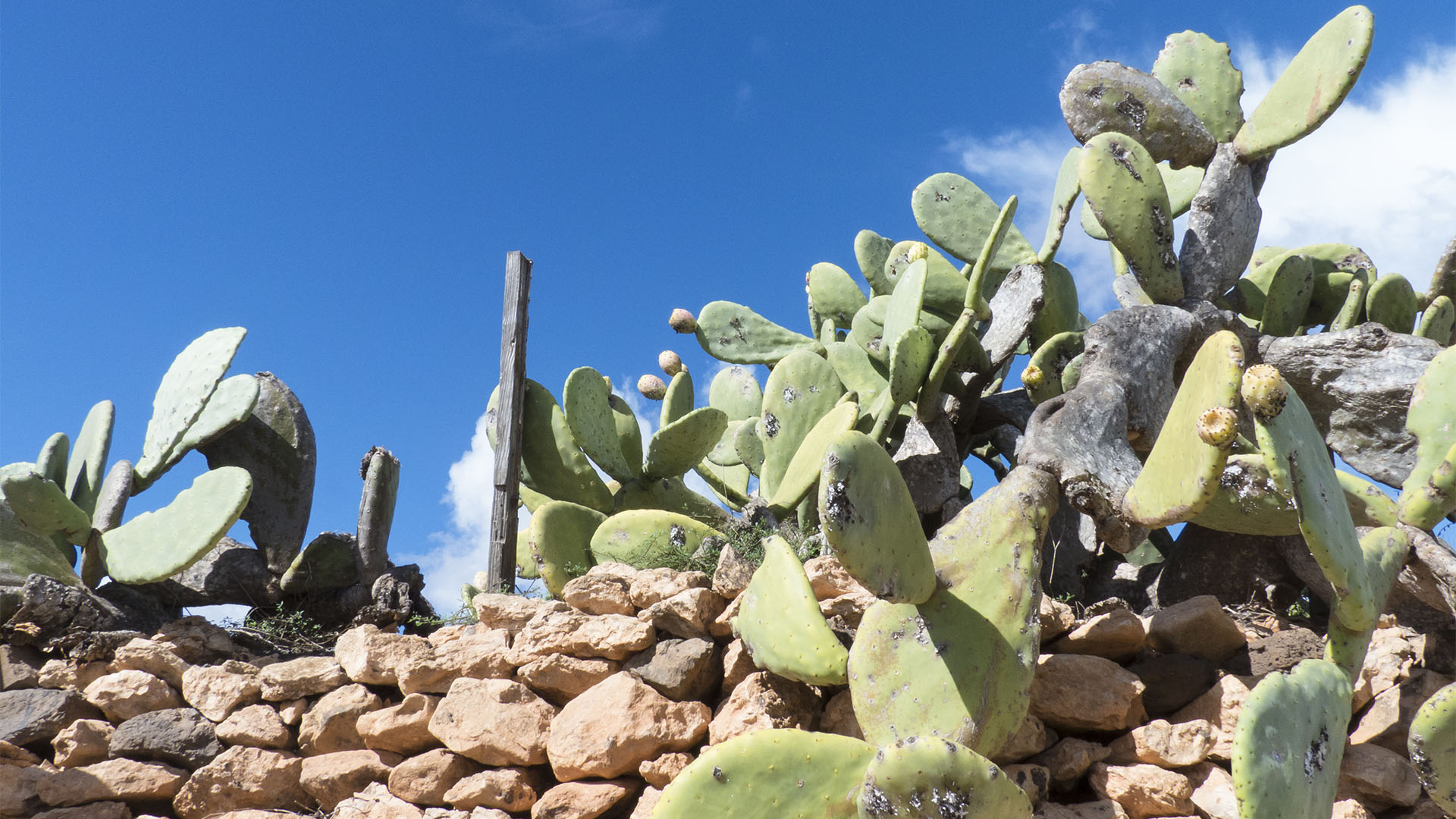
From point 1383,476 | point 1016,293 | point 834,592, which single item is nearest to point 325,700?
point 834,592

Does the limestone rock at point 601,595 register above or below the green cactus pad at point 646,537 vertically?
below

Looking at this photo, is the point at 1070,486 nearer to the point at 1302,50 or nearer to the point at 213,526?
the point at 1302,50

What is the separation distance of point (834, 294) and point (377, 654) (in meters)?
2.43

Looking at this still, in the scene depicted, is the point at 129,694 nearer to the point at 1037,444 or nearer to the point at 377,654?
the point at 377,654

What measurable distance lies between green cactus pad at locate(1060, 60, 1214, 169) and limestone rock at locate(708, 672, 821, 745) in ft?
7.52

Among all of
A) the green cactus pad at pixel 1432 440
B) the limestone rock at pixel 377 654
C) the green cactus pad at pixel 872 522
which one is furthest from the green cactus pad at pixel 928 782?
the limestone rock at pixel 377 654

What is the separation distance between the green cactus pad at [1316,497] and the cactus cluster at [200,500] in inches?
125

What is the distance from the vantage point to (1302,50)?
3865mm

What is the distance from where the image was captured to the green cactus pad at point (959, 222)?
14.2ft

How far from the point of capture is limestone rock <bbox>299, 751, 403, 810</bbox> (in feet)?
10.9

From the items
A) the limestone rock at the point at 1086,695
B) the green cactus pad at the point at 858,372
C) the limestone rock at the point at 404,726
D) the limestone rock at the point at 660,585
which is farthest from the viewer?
the green cactus pad at the point at 858,372

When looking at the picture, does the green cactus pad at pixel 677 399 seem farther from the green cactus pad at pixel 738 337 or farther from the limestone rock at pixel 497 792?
the limestone rock at pixel 497 792

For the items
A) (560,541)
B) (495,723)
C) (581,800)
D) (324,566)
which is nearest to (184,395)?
(324,566)

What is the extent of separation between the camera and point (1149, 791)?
2592 mm
